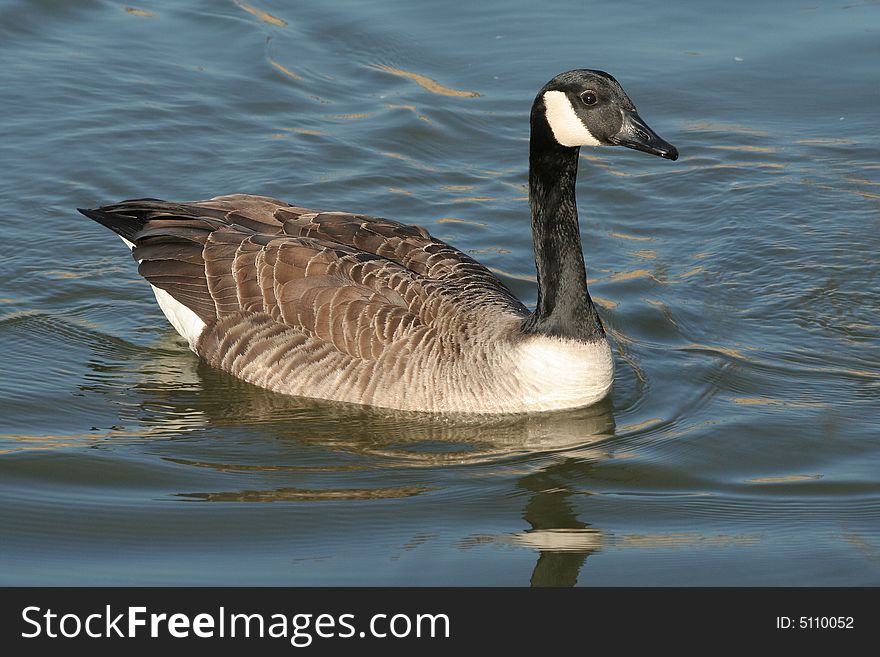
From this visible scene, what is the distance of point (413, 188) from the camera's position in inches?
556

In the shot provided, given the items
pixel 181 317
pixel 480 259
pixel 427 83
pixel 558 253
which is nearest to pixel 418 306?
pixel 558 253

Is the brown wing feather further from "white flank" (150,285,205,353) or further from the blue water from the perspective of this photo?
the blue water

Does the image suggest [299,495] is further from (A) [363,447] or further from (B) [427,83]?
(B) [427,83]

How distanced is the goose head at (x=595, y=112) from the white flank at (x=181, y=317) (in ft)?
11.2

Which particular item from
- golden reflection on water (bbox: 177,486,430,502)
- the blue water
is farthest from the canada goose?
golden reflection on water (bbox: 177,486,430,502)

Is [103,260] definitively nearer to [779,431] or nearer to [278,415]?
[278,415]

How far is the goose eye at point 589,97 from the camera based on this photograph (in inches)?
358

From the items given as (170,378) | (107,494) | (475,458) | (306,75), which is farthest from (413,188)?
(107,494)

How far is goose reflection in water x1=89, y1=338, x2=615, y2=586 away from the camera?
853 cm

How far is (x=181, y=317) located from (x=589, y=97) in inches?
152

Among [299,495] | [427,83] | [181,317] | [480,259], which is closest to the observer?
[299,495]

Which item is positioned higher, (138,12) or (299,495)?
(138,12)

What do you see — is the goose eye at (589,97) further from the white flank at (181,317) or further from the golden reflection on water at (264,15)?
the golden reflection on water at (264,15)

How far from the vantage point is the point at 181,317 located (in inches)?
428
